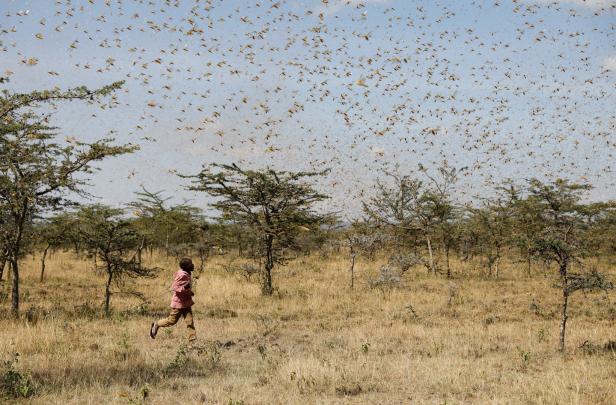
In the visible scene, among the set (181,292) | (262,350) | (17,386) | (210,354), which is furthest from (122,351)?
(17,386)

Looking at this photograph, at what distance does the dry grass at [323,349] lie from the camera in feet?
23.8

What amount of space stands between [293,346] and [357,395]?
3744 millimetres

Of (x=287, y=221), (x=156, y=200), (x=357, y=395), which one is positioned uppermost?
(x=156, y=200)

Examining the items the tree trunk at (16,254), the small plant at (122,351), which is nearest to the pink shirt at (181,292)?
the small plant at (122,351)

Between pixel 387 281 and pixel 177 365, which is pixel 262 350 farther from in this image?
pixel 387 281

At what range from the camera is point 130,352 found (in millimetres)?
9539

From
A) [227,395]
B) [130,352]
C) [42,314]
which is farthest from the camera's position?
[42,314]

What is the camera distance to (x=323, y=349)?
10438mm

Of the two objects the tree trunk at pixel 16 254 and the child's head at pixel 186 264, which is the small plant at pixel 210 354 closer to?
the child's head at pixel 186 264

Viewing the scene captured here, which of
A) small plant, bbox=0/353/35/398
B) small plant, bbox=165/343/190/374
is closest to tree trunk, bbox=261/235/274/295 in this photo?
small plant, bbox=165/343/190/374

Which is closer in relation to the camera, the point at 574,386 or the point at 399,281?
the point at 574,386

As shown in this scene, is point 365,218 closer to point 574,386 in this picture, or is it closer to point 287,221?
point 287,221

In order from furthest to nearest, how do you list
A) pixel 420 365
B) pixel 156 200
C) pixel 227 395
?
pixel 156 200, pixel 420 365, pixel 227 395

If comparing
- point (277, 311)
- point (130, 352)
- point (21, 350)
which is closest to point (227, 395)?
point (130, 352)
